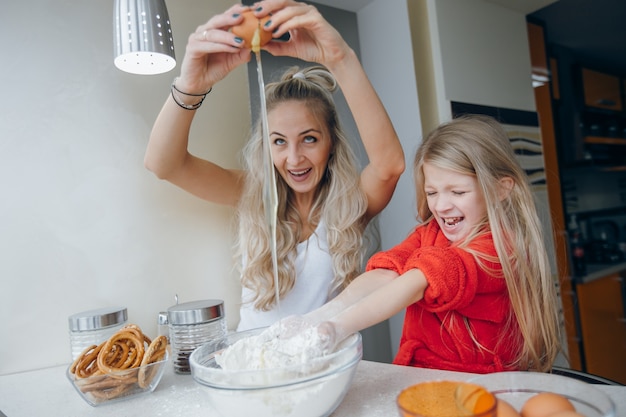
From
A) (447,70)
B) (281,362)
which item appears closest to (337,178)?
(281,362)

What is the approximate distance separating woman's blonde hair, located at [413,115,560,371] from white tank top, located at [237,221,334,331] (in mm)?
368

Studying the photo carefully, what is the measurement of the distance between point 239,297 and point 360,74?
0.77 m

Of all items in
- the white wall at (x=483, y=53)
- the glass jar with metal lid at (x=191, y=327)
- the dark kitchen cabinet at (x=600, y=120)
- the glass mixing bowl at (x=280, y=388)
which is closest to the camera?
the glass mixing bowl at (x=280, y=388)

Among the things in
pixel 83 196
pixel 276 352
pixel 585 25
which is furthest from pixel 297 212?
pixel 585 25

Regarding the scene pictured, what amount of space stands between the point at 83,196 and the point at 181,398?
0.65 m

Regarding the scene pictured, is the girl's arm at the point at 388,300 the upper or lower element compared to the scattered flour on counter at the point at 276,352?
upper

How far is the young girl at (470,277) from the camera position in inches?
32.5

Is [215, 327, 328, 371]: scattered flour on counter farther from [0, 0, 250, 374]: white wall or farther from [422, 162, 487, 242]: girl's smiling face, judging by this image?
[0, 0, 250, 374]: white wall

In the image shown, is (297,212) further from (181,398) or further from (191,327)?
(181,398)

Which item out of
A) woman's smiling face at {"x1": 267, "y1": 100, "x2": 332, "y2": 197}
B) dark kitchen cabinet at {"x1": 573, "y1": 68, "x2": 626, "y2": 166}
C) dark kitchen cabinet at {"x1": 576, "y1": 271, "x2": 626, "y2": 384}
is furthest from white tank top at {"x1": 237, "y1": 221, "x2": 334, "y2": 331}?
dark kitchen cabinet at {"x1": 573, "y1": 68, "x2": 626, "y2": 166}

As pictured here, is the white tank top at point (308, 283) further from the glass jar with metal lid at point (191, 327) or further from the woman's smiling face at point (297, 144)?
the glass jar with metal lid at point (191, 327)

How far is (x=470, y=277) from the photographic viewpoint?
828 millimetres

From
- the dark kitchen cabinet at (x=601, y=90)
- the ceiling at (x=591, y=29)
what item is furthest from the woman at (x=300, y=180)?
the dark kitchen cabinet at (x=601, y=90)

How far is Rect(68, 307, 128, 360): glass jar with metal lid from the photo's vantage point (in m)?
0.96
